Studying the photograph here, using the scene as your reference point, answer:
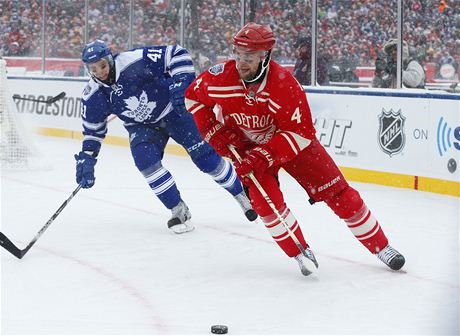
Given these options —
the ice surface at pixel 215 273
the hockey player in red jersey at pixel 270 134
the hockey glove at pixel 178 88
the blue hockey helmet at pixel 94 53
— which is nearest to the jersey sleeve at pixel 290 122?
the hockey player in red jersey at pixel 270 134

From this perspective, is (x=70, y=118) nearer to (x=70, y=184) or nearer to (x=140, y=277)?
(x=70, y=184)

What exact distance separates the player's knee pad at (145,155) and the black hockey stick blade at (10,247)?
0.93 meters

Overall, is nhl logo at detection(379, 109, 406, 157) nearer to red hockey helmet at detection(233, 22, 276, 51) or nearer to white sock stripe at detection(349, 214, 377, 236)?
white sock stripe at detection(349, 214, 377, 236)

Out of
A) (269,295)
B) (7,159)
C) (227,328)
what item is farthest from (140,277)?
(7,159)

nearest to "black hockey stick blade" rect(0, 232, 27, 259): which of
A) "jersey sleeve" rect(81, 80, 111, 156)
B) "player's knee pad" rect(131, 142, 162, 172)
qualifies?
"jersey sleeve" rect(81, 80, 111, 156)

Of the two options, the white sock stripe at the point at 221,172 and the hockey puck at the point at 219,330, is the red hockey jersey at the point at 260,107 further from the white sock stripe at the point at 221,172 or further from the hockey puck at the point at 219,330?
the white sock stripe at the point at 221,172

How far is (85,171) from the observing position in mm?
5035

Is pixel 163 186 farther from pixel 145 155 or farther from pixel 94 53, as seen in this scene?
pixel 94 53

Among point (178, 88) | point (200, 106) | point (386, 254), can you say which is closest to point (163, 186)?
point (178, 88)

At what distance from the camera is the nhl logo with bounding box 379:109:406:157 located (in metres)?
7.01

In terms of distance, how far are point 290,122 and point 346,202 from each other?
0.51 m

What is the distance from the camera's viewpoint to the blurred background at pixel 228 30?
297 inches

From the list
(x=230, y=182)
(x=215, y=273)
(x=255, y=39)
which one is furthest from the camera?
(x=230, y=182)

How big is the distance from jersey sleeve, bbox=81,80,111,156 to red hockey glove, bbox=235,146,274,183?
59.2 inches
